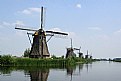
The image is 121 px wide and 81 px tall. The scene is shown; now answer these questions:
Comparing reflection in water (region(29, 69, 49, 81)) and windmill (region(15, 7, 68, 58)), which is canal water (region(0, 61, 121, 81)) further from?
windmill (region(15, 7, 68, 58))

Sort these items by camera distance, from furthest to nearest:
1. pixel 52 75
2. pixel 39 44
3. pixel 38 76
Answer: pixel 39 44 < pixel 52 75 < pixel 38 76

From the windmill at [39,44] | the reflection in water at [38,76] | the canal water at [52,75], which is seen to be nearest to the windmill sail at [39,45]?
the windmill at [39,44]

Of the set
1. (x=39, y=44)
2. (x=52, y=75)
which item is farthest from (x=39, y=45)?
(x=52, y=75)

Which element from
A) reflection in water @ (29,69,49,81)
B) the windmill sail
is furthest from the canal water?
the windmill sail

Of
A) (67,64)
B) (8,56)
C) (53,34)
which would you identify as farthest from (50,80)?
(67,64)

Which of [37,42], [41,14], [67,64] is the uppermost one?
[41,14]

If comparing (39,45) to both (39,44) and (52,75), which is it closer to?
(39,44)

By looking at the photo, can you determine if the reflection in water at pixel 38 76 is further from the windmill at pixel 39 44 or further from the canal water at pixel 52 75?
the windmill at pixel 39 44

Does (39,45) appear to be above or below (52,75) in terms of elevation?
above

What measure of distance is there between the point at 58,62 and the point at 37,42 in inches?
282

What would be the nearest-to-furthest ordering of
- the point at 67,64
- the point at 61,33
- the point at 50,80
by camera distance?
the point at 50,80
the point at 61,33
the point at 67,64

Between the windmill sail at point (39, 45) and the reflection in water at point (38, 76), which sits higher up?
the windmill sail at point (39, 45)

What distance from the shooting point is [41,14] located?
174 feet

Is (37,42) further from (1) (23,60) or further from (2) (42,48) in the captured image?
(1) (23,60)
